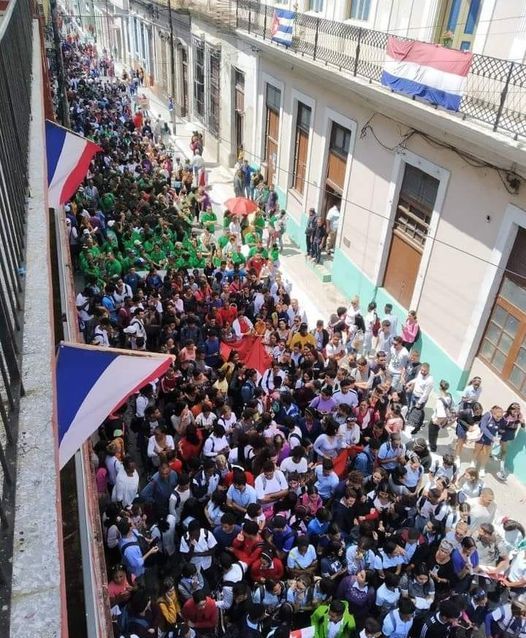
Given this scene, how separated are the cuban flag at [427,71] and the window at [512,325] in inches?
95.1

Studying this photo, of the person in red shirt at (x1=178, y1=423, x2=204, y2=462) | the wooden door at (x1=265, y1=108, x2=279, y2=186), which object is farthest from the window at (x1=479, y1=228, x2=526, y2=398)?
the wooden door at (x1=265, y1=108, x2=279, y2=186)

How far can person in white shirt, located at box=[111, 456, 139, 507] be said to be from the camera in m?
6.00

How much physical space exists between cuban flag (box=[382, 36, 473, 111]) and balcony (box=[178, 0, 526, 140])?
8.4 inches

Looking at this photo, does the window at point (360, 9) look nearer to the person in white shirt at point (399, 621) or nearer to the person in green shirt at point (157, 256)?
the person in green shirt at point (157, 256)

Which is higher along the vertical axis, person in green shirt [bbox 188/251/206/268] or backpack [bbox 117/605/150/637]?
backpack [bbox 117/605/150/637]

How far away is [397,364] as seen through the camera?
9.30 meters

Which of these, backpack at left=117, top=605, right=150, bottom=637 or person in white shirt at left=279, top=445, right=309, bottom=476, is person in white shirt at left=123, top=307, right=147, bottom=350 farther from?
backpack at left=117, top=605, right=150, bottom=637

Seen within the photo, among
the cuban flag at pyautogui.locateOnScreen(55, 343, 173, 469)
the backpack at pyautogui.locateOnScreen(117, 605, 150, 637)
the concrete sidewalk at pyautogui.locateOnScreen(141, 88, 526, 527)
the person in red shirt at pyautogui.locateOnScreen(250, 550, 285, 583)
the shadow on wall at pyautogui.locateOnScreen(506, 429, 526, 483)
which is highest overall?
the cuban flag at pyautogui.locateOnScreen(55, 343, 173, 469)

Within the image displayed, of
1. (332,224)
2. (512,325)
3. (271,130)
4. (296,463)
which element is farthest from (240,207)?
(296,463)

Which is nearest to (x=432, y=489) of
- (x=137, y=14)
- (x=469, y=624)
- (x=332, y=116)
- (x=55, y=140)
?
(x=469, y=624)

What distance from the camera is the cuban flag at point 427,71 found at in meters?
8.34

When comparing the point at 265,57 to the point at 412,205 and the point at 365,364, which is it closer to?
the point at 412,205

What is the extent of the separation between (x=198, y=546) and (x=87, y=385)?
2.48 metres

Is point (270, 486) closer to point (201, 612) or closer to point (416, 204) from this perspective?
point (201, 612)
